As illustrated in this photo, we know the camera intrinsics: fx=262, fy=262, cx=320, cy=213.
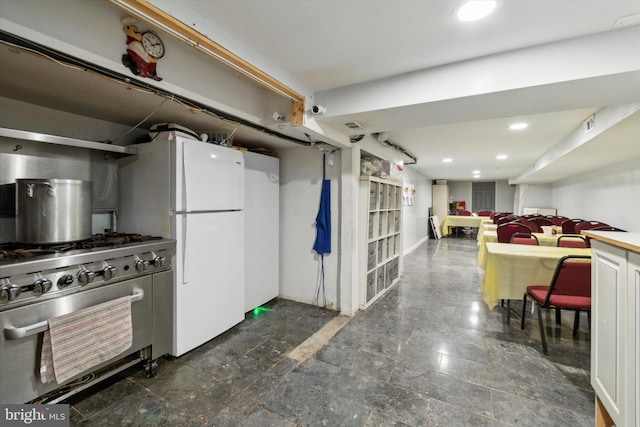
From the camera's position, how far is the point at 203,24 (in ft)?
4.50

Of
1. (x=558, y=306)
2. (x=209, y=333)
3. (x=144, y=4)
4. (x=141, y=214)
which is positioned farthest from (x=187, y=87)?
(x=558, y=306)

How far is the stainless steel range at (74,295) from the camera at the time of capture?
4.11 ft

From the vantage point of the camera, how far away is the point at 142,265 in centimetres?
175

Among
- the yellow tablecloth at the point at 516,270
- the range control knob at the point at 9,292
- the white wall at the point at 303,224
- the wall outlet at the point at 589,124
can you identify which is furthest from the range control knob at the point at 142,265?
the wall outlet at the point at 589,124

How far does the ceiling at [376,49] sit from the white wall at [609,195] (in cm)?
252

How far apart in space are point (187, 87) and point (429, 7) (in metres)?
1.45

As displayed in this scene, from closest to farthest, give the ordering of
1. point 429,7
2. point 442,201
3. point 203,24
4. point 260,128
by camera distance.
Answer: point 429,7 < point 203,24 < point 260,128 < point 442,201

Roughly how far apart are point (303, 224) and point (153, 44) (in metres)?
2.24

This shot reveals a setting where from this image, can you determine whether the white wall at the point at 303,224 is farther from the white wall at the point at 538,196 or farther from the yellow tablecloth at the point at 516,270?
the white wall at the point at 538,196

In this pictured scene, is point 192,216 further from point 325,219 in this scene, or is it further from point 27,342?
point 325,219

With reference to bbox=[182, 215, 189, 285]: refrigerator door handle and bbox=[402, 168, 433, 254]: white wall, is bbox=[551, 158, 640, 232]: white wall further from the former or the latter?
bbox=[182, 215, 189, 285]: refrigerator door handle

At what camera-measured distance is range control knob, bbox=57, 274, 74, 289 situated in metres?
1.39

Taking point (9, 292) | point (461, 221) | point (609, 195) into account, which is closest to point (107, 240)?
point (9, 292)

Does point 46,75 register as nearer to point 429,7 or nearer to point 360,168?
point 429,7
